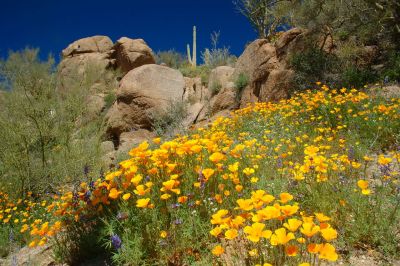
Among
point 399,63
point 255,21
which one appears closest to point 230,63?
point 255,21

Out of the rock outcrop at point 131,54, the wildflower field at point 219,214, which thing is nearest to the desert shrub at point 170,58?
the rock outcrop at point 131,54

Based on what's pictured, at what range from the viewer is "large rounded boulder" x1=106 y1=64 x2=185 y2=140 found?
1337 cm

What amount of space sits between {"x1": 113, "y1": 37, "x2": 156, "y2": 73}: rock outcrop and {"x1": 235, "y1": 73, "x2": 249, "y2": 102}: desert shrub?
9.12m

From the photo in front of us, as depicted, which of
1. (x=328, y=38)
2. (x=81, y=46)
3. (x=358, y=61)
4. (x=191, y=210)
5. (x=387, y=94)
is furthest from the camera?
(x=81, y=46)

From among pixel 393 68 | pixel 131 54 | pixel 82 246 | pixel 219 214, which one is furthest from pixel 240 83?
pixel 219 214

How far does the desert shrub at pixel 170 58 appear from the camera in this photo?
86.6ft

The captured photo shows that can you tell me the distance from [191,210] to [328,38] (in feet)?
34.4

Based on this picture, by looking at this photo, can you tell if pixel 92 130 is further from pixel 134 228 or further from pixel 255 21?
pixel 255 21

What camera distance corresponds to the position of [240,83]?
1235 cm

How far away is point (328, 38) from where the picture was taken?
11.3 m

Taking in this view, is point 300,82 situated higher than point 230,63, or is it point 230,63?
point 230,63

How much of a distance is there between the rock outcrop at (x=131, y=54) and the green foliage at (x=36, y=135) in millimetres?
11225

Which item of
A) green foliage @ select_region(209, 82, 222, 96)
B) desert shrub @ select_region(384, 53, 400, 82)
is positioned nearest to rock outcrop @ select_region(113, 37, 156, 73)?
green foliage @ select_region(209, 82, 222, 96)

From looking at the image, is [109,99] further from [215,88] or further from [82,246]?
[82,246]
